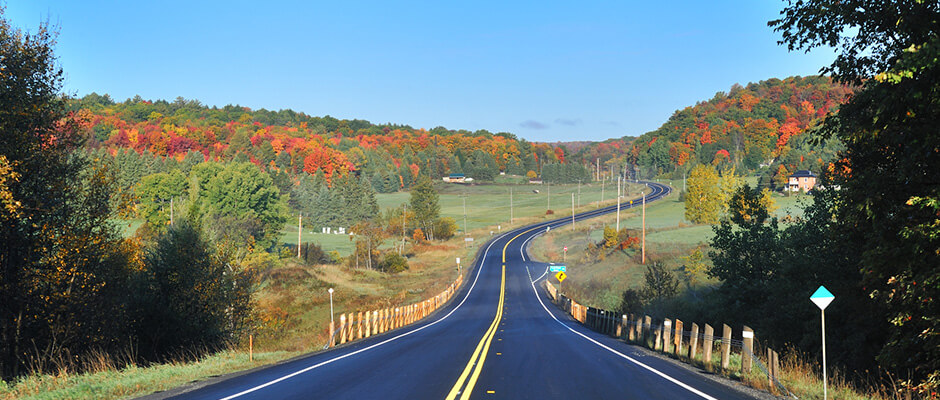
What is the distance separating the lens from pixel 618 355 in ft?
57.2

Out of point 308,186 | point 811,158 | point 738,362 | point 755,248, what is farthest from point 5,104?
point 811,158

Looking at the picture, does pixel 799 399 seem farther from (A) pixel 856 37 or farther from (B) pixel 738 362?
(A) pixel 856 37

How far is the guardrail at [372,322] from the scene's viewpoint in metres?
24.8

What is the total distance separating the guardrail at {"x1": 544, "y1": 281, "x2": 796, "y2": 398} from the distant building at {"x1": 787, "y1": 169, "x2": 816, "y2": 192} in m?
129

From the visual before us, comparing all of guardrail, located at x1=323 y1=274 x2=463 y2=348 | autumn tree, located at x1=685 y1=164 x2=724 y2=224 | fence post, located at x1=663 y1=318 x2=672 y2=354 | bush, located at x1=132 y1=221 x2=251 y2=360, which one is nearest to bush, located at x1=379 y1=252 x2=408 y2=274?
guardrail, located at x1=323 y1=274 x2=463 y2=348

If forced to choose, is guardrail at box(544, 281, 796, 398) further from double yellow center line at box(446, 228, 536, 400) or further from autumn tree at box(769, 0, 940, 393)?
double yellow center line at box(446, 228, 536, 400)

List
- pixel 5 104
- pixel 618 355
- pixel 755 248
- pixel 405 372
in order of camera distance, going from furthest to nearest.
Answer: pixel 755 248, pixel 5 104, pixel 618 355, pixel 405 372

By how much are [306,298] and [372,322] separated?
129 ft

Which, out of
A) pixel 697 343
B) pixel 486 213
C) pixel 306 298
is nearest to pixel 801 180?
pixel 486 213

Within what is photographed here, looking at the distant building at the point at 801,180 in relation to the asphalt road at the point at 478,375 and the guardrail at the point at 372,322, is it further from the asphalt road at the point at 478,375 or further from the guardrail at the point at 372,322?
the asphalt road at the point at 478,375

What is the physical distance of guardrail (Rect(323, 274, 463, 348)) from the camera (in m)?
24.8

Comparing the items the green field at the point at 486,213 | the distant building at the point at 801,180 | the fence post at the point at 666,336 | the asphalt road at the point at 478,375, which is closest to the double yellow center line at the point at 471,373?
the asphalt road at the point at 478,375

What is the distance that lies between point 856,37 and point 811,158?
16653cm

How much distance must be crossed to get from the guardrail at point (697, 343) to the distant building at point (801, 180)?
129 metres
